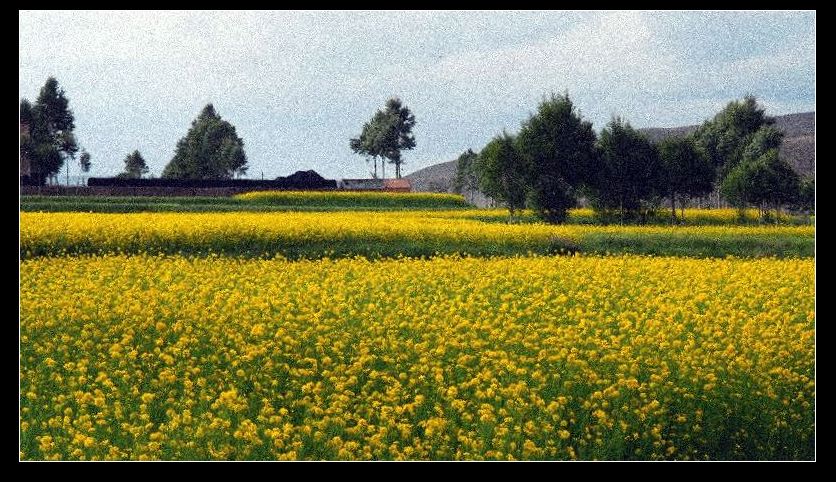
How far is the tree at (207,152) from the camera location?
146 feet

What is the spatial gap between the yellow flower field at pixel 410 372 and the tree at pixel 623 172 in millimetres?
23039

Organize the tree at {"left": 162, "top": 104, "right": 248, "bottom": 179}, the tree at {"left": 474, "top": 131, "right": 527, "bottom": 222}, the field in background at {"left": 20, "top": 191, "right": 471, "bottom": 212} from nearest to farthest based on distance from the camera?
1. the field in background at {"left": 20, "top": 191, "right": 471, "bottom": 212}
2. the tree at {"left": 474, "top": 131, "right": 527, "bottom": 222}
3. the tree at {"left": 162, "top": 104, "right": 248, "bottom": 179}

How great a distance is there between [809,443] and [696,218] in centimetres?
3547

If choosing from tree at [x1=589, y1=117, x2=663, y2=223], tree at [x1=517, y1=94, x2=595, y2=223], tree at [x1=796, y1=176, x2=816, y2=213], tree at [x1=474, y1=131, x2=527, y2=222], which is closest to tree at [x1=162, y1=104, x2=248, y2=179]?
tree at [x1=474, y1=131, x2=527, y2=222]

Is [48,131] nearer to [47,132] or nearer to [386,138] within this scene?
[47,132]

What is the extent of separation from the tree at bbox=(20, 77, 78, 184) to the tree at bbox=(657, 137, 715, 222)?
89.0ft

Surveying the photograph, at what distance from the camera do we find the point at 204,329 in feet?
34.3

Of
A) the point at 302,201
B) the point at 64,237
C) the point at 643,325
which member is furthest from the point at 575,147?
the point at 643,325

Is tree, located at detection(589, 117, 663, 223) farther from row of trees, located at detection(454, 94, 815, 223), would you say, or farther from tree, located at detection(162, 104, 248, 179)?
tree, located at detection(162, 104, 248, 179)

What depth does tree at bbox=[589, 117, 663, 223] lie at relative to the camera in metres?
36.4

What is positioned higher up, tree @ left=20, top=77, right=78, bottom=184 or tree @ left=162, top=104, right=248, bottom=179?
tree @ left=162, top=104, right=248, bottom=179

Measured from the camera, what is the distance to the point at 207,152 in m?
46.1

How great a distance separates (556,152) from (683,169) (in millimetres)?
9444
